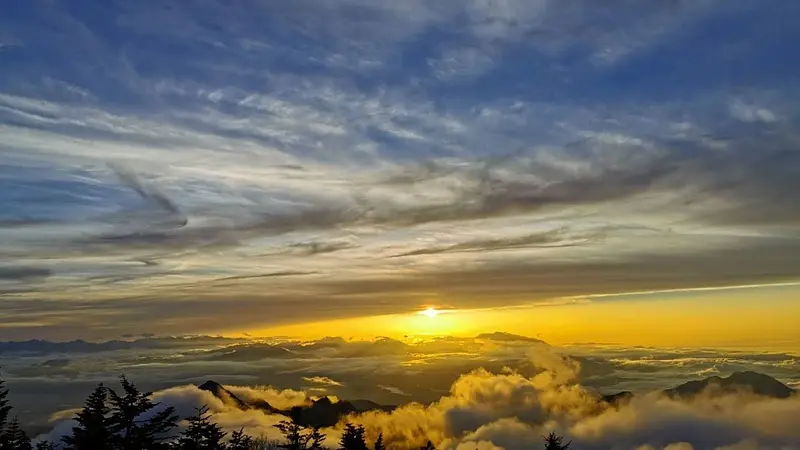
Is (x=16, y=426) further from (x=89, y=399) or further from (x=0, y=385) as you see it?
(x=89, y=399)

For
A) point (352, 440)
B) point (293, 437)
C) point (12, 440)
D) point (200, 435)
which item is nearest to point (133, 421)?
point (200, 435)

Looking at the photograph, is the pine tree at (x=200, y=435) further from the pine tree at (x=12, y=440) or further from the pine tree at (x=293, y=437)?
the pine tree at (x=12, y=440)

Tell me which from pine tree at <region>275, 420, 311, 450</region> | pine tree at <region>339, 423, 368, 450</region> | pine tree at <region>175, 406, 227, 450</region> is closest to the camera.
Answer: pine tree at <region>175, 406, 227, 450</region>

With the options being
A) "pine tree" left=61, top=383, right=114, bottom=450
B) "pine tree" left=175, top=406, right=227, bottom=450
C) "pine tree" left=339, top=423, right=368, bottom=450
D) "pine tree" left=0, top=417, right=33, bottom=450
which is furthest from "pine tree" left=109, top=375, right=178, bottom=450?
"pine tree" left=339, top=423, right=368, bottom=450

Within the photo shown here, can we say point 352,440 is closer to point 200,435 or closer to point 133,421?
point 200,435

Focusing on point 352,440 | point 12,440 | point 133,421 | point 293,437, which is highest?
point 133,421

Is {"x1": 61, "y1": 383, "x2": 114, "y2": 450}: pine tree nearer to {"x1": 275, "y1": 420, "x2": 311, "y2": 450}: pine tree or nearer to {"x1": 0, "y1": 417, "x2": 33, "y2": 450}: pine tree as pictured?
{"x1": 0, "y1": 417, "x2": 33, "y2": 450}: pine tree

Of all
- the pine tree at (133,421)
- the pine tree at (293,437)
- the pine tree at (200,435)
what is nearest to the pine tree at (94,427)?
the pine tree at (133,421)

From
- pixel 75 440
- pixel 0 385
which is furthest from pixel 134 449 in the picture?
pixel 0 385
